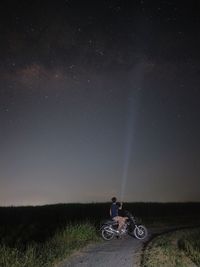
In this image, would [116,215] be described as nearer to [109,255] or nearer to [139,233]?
[139,233]

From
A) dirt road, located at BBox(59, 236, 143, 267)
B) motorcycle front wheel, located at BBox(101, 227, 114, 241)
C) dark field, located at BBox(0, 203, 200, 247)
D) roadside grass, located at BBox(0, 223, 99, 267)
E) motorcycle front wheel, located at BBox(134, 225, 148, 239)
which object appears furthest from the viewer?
dark field, located at BBox(0, 203, 200, 247)

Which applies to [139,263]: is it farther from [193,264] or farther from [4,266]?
[4,266]

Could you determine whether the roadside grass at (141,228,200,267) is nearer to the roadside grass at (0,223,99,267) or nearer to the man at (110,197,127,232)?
the man at (110,197,127,232)

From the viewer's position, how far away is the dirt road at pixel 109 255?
51.7ft

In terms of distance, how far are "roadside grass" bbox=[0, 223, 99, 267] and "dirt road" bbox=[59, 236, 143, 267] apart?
1.61 ft

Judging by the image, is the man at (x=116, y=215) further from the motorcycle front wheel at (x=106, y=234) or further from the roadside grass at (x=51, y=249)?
the roadside grass at (x=51, y=249)

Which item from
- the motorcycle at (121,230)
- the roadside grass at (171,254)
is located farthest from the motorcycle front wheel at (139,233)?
the roadside grass at (171,254)

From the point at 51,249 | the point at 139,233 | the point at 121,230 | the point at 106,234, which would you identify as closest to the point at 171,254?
the point at 51,249

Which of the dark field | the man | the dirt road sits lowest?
the dark field

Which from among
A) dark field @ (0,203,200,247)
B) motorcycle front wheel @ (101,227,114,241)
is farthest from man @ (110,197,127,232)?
dark field @ (0,203,200,247)

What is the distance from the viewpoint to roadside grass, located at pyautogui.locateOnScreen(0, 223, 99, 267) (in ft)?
47.6

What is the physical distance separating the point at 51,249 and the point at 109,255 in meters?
2.21

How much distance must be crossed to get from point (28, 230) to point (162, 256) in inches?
577

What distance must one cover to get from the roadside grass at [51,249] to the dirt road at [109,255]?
0.49 meters
